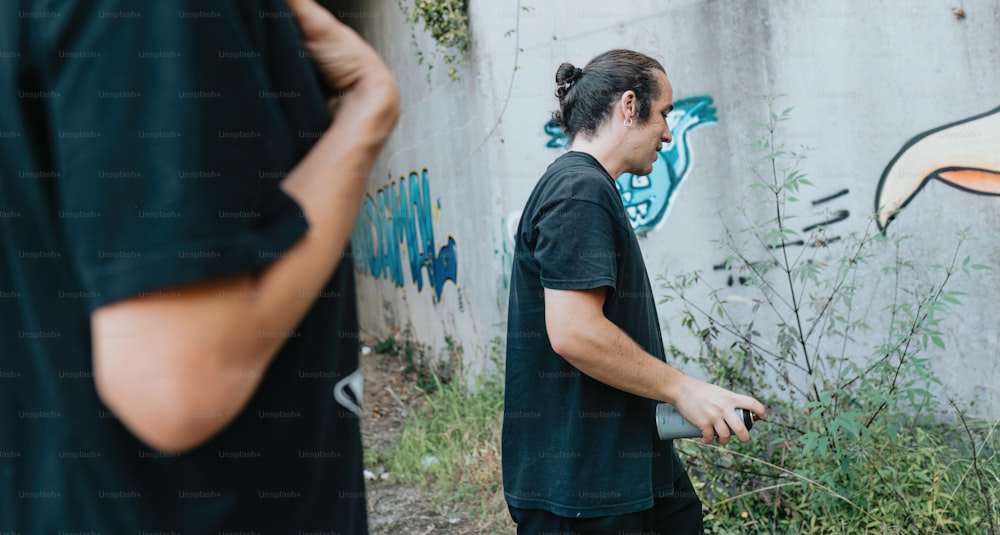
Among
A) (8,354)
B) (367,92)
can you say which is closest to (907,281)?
(367,92)

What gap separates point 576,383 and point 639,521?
0.40 meters

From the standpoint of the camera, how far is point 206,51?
78 centimetres

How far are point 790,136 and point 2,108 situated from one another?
4.19m

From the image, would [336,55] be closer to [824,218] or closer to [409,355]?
[824,218]

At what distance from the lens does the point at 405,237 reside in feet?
26.6

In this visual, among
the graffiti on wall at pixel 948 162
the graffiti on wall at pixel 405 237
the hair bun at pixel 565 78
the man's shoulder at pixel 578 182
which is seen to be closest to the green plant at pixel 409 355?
the graffiti on wall at pixel 405 237

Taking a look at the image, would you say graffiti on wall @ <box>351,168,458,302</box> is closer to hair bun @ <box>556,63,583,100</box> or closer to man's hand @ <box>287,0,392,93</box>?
hair bun @ <box>556,63,583,100</box>

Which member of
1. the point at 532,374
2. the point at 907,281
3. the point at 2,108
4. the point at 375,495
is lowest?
the point at 375,495

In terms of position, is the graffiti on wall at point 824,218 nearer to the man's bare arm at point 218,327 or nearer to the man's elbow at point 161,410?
the man's bare arm at point 218,327

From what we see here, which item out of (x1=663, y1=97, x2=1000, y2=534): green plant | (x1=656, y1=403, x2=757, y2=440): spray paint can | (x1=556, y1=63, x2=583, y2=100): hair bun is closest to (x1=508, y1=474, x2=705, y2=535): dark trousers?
(x1=656, y1=403, x2=757, y2=440): spray paint can

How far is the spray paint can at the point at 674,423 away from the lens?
2119 millimetres

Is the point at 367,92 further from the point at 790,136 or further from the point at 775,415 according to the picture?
the point at 790,136

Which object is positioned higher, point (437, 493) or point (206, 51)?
point (206, 51)

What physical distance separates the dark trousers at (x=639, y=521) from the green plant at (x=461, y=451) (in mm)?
1894
